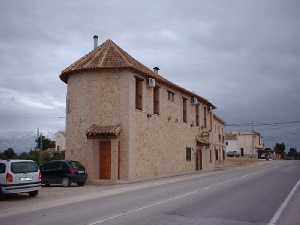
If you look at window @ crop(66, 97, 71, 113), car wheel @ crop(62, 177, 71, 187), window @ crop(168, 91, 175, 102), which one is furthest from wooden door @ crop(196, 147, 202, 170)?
car wheel @ crop(62, 177, 71, 187)

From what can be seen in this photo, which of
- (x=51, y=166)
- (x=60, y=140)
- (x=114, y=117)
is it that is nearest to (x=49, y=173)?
(x=51, y=166)

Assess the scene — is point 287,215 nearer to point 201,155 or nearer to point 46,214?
point 46,214

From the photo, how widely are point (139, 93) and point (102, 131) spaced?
4590 millimetres

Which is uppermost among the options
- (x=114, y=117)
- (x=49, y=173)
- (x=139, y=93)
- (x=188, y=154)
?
(x=139, y=93)

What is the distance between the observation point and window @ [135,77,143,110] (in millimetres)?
32906

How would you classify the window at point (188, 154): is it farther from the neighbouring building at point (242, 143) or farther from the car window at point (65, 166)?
the neighbouring building at point (242, 143)

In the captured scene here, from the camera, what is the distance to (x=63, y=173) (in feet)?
86.2

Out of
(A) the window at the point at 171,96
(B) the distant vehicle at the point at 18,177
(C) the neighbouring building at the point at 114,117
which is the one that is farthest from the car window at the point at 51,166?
(A) the window at the point at 171,96

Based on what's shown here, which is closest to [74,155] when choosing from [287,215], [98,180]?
[98,180]

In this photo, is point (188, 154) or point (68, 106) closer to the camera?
point (68, 106)

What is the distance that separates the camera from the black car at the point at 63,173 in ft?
86.0

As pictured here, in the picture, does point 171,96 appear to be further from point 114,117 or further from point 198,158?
point 198,158

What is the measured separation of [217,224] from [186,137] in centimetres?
3223

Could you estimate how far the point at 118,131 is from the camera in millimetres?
30359
